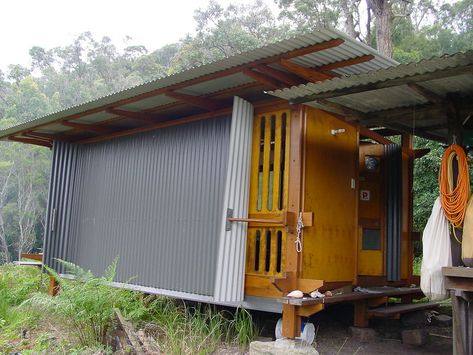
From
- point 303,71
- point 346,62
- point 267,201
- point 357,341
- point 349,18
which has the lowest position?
point 357,341

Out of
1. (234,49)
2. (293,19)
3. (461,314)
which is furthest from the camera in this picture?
(234,49)

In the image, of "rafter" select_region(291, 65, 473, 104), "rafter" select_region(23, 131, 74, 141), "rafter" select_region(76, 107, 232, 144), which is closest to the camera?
"rafter" select_region(291, 65, 473, 104)


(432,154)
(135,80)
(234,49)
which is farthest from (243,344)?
(135,80)

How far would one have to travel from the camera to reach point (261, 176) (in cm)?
613

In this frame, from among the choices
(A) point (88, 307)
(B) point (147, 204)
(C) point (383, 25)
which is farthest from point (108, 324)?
(C) point (383, 25)

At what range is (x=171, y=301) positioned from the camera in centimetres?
691

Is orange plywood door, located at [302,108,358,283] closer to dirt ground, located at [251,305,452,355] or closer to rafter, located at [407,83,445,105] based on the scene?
dirt ground, located at [251,305,452,355]

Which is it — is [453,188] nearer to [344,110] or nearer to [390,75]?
[390,75]

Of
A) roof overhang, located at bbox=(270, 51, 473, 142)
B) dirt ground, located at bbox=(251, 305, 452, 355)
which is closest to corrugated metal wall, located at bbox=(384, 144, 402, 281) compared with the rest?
dirt ground, located at bbox=(251, 305, 452, 355)

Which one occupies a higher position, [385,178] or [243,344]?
[385,178]

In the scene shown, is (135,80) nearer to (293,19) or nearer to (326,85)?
(293,19)

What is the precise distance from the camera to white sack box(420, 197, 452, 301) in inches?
172

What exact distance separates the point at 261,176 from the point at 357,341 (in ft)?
7.70

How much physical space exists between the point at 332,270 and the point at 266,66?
8.43 ft
